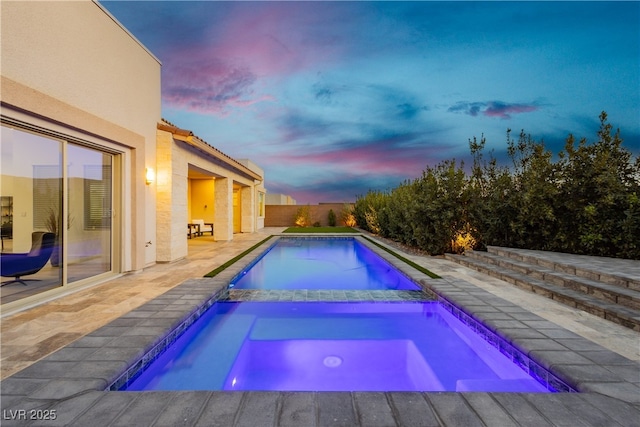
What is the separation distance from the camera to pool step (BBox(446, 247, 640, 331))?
4.11 m

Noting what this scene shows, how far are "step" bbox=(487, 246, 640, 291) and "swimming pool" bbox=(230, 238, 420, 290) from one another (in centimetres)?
270

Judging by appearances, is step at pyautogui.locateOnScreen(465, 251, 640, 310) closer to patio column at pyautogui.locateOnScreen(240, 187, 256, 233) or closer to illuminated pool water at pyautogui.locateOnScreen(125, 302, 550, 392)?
illuminated pool water at pyautogui.locateOnScreen(125, 302, 550, 392)

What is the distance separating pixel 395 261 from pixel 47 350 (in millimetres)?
7407

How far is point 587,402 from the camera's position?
2.28 metres

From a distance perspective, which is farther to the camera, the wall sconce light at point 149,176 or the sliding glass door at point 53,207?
the wall sconce light at point 149,176

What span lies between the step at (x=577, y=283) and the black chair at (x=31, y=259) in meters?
8.58

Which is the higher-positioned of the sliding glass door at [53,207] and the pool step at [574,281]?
the sliding glass door at [53,207]

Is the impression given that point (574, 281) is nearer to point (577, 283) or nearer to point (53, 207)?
point (577, 283)

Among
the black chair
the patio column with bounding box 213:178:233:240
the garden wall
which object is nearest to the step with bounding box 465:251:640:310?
the black chair

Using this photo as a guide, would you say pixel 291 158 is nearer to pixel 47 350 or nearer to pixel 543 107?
pixel 543 107

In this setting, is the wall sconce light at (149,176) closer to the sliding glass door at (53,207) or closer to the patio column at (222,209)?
the sliding glass door at (53,207)

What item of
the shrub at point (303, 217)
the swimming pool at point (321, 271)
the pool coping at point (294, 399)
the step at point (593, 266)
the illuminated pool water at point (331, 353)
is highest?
the shrub at point (303, 217)

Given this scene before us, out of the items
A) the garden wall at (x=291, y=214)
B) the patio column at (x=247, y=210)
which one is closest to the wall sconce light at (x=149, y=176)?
the patio column at (x=247, y=210)

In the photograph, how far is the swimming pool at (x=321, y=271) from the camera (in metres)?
6.99
